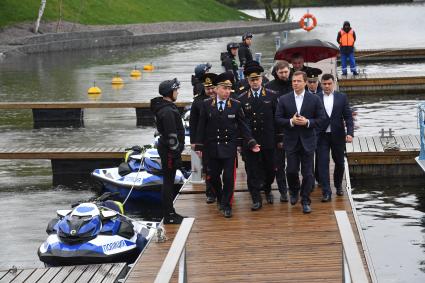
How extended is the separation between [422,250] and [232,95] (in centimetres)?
397

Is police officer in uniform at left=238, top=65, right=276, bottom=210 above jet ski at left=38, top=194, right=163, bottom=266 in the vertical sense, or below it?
above

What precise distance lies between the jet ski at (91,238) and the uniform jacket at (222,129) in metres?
1.41

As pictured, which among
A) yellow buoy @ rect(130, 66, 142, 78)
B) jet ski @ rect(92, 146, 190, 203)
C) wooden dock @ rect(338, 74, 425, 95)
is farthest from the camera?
yellow buoy @ rect(130, 66, 142, 78)

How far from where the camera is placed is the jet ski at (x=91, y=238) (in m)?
13.7

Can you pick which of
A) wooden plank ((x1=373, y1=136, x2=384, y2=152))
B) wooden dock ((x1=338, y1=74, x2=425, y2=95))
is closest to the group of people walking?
wooden plank ((x1=373, y1=136, x2=384, y2=152))

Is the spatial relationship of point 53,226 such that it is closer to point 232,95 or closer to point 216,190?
point 216,190

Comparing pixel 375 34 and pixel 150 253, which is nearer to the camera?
pixel 150 253

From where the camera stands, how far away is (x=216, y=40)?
232 ft

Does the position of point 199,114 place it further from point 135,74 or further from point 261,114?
point 135,74

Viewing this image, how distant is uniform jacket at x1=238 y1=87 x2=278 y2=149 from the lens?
549 inches

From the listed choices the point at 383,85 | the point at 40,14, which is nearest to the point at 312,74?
the point at 383,85

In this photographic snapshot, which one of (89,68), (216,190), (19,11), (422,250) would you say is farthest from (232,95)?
(19,11)

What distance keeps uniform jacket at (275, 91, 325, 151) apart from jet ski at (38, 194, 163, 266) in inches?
90.5

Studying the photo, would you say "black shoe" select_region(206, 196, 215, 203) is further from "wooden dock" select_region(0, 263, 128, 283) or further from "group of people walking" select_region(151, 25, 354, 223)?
"wooden dock" select_region(0, 263, 128, 283)
